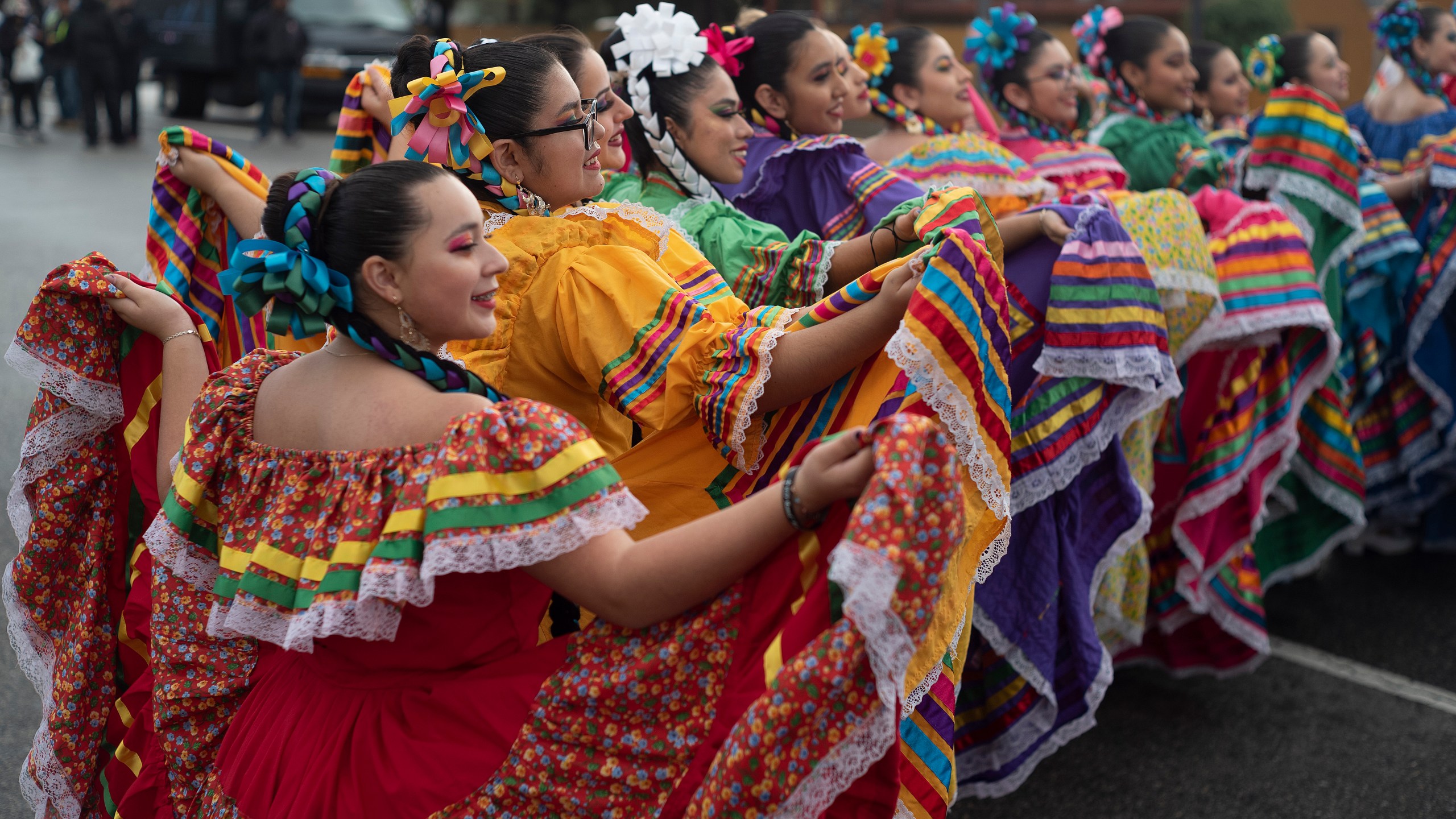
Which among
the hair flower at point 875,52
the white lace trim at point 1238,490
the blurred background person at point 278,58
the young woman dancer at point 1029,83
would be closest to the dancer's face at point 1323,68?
the young woman dancer at point 1029,83

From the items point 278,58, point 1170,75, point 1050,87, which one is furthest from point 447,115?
point 278,58

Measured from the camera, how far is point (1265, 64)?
6.04 meters

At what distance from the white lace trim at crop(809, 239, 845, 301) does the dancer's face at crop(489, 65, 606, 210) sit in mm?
568

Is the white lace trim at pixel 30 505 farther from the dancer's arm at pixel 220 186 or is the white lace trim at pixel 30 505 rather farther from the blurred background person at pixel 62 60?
the blurred background person at pixel 62 60

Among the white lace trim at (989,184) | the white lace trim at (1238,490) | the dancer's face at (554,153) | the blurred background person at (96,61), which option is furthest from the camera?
the blurred background person at (96,61)

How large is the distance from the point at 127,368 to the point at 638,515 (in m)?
1.40

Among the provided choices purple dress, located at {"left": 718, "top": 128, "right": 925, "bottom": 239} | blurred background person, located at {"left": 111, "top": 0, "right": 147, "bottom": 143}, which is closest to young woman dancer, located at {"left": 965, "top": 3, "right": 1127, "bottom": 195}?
purple dress, located at {"left": 718, "top": 128, "right": 925, "bottom": 239}

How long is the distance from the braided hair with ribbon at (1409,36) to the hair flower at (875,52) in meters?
2.86

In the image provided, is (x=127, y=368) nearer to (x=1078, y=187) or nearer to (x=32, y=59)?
(x=1078, y=187)

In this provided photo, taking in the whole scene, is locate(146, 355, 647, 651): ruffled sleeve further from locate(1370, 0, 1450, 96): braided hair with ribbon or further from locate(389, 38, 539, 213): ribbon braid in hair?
locate(1370, 0, 1450, 96): braided hair with ribbon

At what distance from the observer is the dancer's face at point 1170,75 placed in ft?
16.3

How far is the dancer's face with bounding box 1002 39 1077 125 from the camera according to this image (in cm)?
456

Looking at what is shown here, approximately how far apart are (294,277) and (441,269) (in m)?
0.22

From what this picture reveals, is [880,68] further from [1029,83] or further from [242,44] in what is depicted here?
[242,44]
